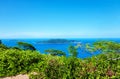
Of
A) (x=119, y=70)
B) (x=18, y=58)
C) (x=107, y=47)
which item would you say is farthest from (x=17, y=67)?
(x=107, y=47)

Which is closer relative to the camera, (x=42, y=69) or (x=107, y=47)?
(x=42, y=69)

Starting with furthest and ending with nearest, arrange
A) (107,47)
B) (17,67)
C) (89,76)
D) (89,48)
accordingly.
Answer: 1. (89,48)
2. (107,47)
3. (17,67)
4. (89,76)

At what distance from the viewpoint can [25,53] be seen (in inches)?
382

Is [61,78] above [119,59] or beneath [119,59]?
beneath

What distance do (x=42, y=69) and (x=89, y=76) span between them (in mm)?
1459

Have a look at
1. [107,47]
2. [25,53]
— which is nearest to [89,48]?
[107,47]

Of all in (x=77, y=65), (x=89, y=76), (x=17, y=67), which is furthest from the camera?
(x=17, y=67)

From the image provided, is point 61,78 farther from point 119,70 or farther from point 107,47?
point 107,47

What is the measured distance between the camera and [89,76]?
686 centimetres

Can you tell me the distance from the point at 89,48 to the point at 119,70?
11012 mm

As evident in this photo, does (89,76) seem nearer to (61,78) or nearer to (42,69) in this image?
(61,78)

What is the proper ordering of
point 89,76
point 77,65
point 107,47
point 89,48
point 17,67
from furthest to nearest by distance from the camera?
point 89,48 → point 107,47 → point 17,67 → point 77,65 → point 89,76

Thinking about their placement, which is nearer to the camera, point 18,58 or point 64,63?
point 64,63

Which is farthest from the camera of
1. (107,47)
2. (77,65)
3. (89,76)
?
(107,47)
